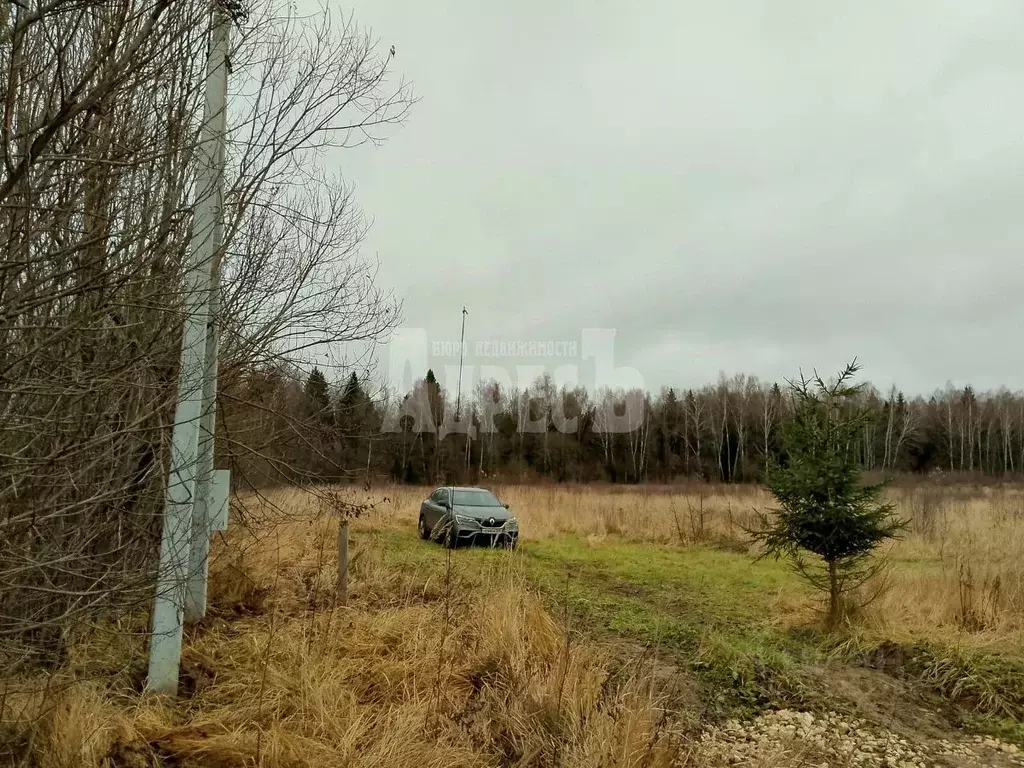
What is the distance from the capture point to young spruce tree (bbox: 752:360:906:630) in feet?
23.7

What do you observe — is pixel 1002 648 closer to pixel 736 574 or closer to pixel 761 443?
pixel 736 574

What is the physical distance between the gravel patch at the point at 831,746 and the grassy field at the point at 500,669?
0.28 feet

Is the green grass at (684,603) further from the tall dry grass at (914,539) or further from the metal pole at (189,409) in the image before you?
the metal pole at (189,409)

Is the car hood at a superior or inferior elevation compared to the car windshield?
inferior

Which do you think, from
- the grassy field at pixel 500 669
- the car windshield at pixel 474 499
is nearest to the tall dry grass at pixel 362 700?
the grassy field at pixel 500 669

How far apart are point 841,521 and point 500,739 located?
502 centimetres

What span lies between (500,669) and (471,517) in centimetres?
833

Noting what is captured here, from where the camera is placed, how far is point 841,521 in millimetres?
7207

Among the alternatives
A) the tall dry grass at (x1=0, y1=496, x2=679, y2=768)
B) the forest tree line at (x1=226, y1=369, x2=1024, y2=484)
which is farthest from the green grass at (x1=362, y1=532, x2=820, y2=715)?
the forest tree line at (x1=226, y1=369, x2=1024, y2=484)

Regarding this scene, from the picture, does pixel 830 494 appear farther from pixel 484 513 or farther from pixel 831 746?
pixel 484 513

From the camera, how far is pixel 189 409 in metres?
4.37

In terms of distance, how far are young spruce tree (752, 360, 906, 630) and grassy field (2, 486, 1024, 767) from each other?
59 centimetres

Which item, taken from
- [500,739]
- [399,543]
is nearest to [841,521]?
[500,739]

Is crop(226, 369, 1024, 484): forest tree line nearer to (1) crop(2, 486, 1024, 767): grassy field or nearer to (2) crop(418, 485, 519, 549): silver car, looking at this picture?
(2) crop(418, 485, 519, 549): silver car
